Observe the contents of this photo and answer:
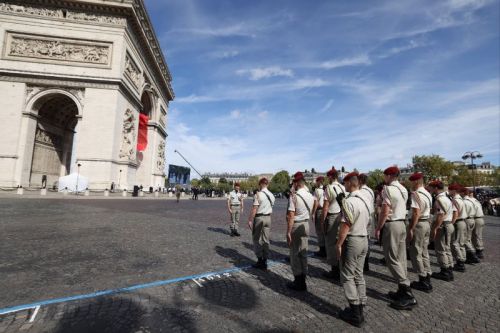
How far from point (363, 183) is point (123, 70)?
2901 centimetres

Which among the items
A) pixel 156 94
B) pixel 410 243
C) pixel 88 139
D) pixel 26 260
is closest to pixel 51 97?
pixel 88 139

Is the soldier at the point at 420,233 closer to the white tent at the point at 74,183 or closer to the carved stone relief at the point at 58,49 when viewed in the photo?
the white tent at the point at 74,183

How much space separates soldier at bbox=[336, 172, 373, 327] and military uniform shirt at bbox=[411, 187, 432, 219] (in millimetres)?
1519

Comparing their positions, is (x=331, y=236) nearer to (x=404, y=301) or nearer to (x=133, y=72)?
(x=404, y=301)

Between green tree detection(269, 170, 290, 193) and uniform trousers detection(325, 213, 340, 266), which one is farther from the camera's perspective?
green tree detection(269, 170, 290, 193)

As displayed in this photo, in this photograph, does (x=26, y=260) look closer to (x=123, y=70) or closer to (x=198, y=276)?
(x=198, y=276)

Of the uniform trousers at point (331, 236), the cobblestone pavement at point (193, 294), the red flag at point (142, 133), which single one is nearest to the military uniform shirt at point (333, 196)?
the uniform trousers at point (331, 236)

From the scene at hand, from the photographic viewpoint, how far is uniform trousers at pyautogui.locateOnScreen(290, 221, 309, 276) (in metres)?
4.25

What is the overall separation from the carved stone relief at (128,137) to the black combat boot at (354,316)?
29.2m

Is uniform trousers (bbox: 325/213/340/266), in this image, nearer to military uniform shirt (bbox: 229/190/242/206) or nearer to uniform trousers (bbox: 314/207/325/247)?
uniform trousers (bbox: 314/207/325/247)

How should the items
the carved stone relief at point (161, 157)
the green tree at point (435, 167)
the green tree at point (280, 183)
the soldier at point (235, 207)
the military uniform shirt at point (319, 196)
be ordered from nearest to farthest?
1. the military uniform shirt at point (319, 196)
2. the soldier at point (235, 207)
3. the carved stone relief at point (161, 157)
4. the green tree at point (435, 167)
5. the green tree at point (280, 183)

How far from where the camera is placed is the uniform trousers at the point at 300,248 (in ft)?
13.9

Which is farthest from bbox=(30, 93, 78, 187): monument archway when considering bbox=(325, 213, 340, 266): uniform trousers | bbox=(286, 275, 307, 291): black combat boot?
bbox=(286, 275, 307, 291): black combat boot

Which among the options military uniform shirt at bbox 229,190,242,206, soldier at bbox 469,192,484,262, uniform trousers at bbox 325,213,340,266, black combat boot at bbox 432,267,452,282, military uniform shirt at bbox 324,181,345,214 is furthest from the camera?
military uniform shirt at bbox 229,190,242,206
